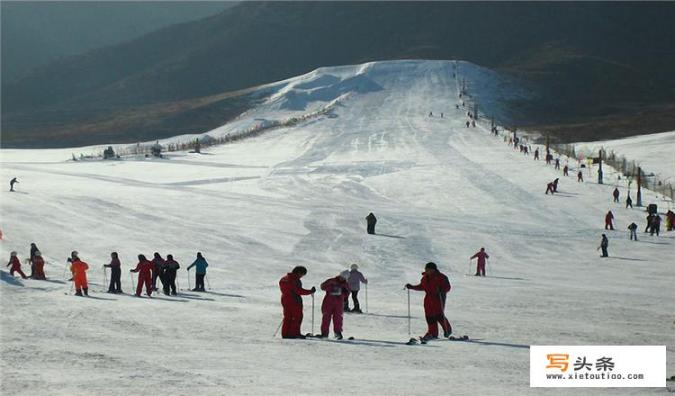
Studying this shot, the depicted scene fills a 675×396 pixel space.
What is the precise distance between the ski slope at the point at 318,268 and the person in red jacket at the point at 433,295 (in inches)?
23.3

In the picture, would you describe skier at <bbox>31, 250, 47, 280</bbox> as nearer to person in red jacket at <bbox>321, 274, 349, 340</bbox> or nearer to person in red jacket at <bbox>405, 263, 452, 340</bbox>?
person in red jacket at <bbox>321, 274, 349, 340</bbox>

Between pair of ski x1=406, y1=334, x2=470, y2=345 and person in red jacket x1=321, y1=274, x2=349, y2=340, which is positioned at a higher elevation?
person in red jacket x1=321, y1=274, x2=349, y2=340

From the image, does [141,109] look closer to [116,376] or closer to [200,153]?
[200,153]

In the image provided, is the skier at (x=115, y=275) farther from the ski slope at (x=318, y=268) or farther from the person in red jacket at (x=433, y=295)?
the person in red jacket at (x=433, y=295)

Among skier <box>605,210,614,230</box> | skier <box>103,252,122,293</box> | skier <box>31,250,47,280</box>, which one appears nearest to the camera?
skier <box>103,252,122,293</box>

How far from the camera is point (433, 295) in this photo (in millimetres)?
15734

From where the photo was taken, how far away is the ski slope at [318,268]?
43.7 feet

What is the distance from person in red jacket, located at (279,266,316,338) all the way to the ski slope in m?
0.33

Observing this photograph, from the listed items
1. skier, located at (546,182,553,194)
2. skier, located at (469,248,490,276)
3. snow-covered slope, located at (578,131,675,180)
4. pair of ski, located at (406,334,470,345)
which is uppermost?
snow-covered slope, located at (578,131,675,180)

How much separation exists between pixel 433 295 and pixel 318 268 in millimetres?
12733

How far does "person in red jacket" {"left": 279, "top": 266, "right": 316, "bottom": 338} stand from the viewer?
608 inches

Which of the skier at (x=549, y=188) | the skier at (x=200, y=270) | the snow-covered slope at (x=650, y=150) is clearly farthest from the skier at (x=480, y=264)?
the snow-covered slope at (x=650, y=150)

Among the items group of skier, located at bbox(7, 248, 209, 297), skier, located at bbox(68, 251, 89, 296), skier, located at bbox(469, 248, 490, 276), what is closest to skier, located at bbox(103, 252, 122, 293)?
group of skier, located at bbox(7, 248, 209, 297)

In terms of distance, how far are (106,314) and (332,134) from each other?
77.2 metres
